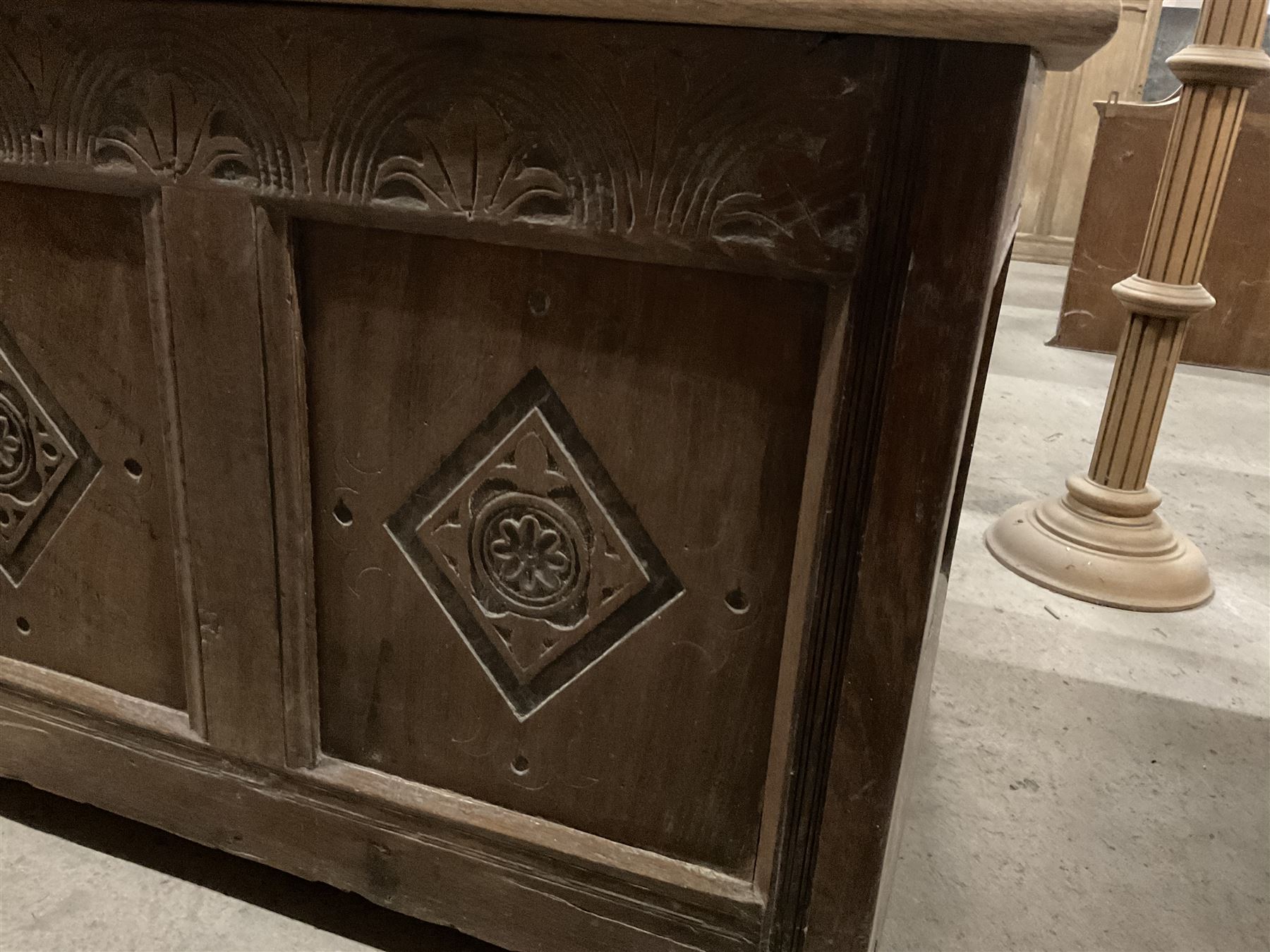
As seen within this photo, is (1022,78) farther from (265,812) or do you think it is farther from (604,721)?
(265,812)

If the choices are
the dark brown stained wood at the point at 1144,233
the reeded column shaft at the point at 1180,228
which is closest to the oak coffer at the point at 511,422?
the reeded column shaft at the point at 1180,228

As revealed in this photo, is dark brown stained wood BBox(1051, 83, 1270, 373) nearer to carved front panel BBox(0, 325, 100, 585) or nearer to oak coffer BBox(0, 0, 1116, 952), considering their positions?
oak coffer BBox(0, 0, 1116, 952)

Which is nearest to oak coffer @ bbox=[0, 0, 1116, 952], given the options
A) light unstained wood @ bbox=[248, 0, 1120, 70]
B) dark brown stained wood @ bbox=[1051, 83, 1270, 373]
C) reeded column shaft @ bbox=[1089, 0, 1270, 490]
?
light unstained wood @ bbox=[248, 0, 1120, 70]

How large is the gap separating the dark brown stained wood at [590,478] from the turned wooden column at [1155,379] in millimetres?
1514

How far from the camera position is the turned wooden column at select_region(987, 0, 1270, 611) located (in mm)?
1943

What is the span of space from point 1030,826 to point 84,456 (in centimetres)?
130

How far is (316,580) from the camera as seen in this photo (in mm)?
1047

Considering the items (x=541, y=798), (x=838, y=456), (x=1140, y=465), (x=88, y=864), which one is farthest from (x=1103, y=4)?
(x=1140, y=465)

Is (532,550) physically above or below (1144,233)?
above

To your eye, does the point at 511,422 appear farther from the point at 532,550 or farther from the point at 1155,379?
the point at 1155,379

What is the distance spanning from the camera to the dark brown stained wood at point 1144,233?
3801mm

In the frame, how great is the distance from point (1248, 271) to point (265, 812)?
4.10m

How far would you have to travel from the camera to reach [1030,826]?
1459 millimetres

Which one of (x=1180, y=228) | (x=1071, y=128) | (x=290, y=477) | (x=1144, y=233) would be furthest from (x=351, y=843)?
(x=1071, y=128)
